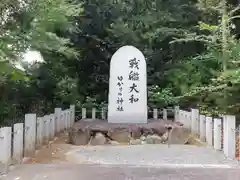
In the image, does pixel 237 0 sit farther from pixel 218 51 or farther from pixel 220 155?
pixel 220 155

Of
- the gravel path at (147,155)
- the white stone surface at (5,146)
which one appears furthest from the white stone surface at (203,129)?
the white stone surface at (5,146)

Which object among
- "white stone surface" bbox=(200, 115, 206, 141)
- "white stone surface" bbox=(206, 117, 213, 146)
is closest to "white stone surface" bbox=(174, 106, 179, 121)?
"white stone surface" bbox=(200, 115, 206, 141)

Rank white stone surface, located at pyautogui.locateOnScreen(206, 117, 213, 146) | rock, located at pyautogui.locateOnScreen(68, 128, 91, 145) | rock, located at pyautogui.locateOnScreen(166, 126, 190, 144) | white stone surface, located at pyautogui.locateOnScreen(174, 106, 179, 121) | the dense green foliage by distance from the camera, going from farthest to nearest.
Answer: white stone surface, located at pyautogui.locateOnScreen(174, 106, 179, 121) < the dense green foliage < rock, located at pyautogui.locateOnScreen(166, 126, 190, 144) < rock, located at pyautogui.locateOnScreen(68, 128, 91, 145) < white stone surface, located at pyautogui.locateOnScreen(206, 117, 213, 146)

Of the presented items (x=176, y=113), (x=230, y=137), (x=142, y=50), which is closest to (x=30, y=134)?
(x=230, y=137)

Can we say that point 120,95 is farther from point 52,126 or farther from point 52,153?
point 52,153

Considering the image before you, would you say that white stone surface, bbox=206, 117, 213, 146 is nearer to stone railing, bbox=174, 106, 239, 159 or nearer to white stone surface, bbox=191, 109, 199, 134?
stone railing, bbox=174, 106, 239, 159

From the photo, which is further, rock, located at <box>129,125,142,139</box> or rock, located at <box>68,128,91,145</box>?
rock, located at <box>129,125,142,139</box>

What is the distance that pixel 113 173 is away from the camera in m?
7.11

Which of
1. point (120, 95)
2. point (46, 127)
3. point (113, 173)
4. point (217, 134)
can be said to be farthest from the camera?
point (120, 95)

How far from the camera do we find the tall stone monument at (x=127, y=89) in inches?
546

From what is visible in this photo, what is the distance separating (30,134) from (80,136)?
266cm

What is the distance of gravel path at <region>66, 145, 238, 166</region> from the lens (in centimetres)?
878

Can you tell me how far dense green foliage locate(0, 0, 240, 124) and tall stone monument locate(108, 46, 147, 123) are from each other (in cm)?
166

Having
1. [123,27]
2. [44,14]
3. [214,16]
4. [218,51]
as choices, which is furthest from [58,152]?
[214,16]
